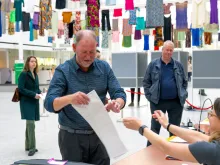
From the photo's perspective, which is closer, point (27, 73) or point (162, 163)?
point (162, 163)

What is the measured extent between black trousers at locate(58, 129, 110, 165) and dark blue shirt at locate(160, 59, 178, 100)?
8.29 feet

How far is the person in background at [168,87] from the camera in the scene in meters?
4.67

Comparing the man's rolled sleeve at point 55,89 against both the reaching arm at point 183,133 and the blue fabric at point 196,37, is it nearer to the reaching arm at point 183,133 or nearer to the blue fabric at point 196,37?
the reaching arm at point 183,133

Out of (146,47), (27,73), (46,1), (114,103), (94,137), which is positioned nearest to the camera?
(114,103)

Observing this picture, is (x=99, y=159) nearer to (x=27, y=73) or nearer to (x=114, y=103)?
(x=114, y=103)

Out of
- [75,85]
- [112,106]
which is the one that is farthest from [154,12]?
[112,106]

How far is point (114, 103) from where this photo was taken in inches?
81.9

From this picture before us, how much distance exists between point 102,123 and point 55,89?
43 cm

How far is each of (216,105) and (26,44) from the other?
22.4 m

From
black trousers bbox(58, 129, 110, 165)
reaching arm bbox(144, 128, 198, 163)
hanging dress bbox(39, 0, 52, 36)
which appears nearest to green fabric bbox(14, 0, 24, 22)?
hanging dress bbox(39, 0, 52, 36)

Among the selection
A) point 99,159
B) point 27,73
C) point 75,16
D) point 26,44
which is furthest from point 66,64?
point 26,44

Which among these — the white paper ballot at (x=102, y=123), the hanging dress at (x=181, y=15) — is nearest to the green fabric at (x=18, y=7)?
the hanging dress at (x=181, y=15)

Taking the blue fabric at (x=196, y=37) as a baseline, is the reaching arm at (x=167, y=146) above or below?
below

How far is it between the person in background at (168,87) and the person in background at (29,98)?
1.91 m
